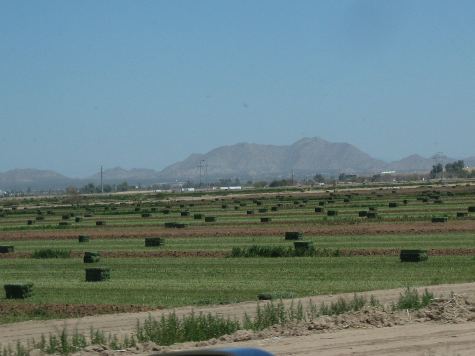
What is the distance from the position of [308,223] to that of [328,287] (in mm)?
38052

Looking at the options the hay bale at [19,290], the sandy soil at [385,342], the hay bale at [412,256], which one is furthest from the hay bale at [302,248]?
the sandy soil at [385,342]

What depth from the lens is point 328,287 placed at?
3081cm

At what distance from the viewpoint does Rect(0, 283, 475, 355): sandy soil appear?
18.7m

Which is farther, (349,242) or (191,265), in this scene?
(349,242)

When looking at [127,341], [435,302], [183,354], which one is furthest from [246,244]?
[183,354]

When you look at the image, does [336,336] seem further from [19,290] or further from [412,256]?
[412,256]

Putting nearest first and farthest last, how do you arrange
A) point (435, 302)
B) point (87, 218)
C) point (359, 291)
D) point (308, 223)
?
1. point (435, 302)
2. point (359, 291)
3. point (308, 223)
4. point (87, 218)

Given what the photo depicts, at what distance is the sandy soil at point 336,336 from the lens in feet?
61.4

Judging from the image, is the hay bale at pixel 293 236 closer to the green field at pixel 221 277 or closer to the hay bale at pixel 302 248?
the hay bale at pixel 302 248

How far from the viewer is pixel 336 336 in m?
20.4

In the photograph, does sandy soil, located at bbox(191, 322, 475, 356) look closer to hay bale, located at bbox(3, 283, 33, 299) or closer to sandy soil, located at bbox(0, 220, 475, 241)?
hay bale, located at bbox(3, 283, 33, 299)

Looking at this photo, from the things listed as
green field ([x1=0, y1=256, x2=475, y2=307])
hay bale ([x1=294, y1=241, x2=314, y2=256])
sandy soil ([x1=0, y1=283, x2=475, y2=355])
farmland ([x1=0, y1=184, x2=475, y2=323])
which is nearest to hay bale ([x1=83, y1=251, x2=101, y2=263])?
farmland ([x1=0, y1=184, x2=475, y2=323])

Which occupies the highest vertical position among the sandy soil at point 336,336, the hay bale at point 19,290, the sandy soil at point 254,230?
the sandy soil at point 254,230

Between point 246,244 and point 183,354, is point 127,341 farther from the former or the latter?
point 246,244
